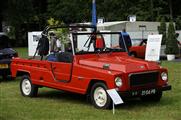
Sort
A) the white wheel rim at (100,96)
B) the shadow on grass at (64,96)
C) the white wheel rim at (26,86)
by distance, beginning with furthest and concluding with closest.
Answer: the white wheel rim at (26,86) → the shadow on grass at (64,96) → the white wheel rim at (100,96)

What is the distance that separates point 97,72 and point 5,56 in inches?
269

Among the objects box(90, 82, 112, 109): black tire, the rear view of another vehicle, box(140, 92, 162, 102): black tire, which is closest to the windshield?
box(90, 82, 112, 109): black tire

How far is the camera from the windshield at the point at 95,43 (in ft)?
37.8

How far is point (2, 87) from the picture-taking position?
592 inches

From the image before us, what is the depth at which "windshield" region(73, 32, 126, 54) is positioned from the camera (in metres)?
11.5

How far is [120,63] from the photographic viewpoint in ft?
34.8

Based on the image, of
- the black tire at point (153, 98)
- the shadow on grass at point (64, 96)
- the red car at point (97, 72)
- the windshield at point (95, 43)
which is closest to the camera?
the red car at point (97, 72)

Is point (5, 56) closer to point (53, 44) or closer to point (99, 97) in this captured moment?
point (53, 44)

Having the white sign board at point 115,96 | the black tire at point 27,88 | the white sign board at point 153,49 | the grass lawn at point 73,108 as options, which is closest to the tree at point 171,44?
the white sign board at point 153,49

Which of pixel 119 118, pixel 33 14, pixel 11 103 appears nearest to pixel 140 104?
pixel 119 118

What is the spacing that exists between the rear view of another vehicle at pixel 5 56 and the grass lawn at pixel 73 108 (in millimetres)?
3068

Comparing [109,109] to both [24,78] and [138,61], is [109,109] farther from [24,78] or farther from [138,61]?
[24,78]

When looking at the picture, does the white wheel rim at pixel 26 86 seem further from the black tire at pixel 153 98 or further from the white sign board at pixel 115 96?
the white sign board at pixel 115 96

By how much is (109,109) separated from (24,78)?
3.41m
